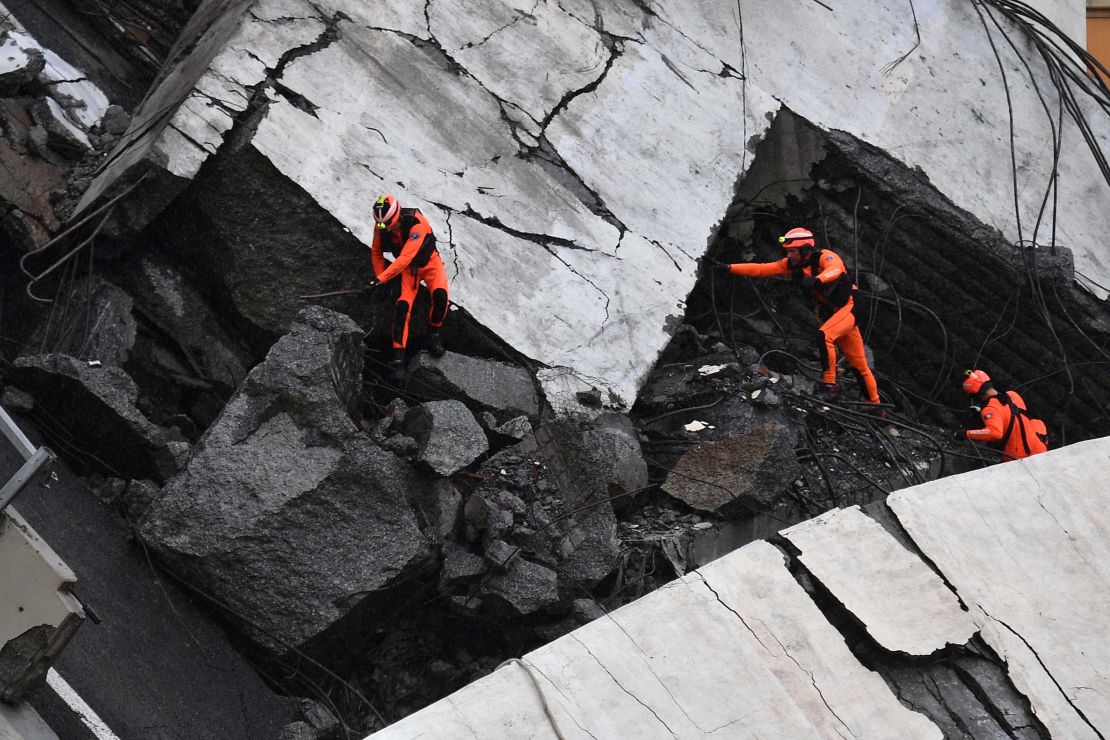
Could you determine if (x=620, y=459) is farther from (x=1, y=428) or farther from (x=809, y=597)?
(x=1, y=428)

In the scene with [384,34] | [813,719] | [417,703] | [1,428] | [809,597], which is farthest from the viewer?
[384,34]

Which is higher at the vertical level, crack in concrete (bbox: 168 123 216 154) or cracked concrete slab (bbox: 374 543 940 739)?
cracked concrete slab (bbox: 374 543 940 739)

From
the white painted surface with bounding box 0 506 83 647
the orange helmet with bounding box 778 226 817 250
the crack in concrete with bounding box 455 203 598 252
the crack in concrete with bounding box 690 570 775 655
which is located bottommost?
the white painted surface with bounding box 0 506 83 647

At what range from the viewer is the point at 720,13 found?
8594 millimetres

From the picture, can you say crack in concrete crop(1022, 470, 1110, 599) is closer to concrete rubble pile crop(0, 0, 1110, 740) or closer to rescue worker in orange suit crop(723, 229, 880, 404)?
concrete rubble pile crop(0, 0, 1110, 740)

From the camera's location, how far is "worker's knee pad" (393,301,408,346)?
6.62 metres

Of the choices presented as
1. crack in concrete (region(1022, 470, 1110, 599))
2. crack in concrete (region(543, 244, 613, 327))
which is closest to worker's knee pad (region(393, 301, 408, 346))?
crack in concrete (region(543, 244, 613, 327))

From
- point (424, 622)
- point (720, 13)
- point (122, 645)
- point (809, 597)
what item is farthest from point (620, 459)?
point (720, 13)

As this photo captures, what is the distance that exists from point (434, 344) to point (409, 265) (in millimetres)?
534

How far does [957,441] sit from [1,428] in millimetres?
6680

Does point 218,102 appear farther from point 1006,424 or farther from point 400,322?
point 1006,424

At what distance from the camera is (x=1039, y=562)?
4164mm

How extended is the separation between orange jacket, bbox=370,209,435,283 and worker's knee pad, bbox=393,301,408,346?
0.18 metres

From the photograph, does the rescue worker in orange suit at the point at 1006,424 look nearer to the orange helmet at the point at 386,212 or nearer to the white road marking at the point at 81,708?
the orange helmet at the point at 386,212
